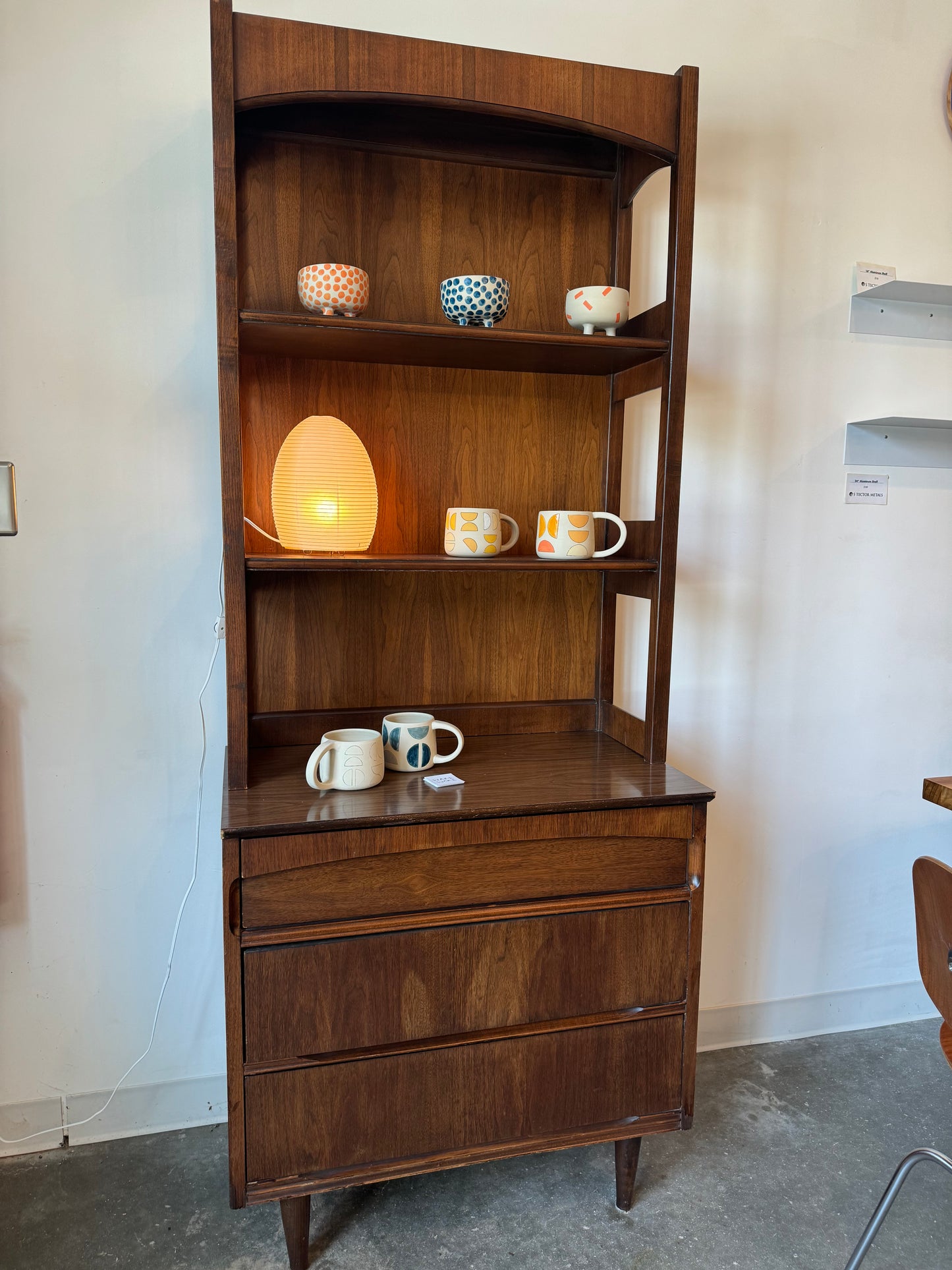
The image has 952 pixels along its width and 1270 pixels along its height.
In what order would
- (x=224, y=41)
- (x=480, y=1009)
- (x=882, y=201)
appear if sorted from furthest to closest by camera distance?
(x=882, y=201) < (x=480, y=1009) < (x=224, y=41)

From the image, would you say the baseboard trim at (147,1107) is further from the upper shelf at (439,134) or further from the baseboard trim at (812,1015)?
the upper shelf at (439,134)

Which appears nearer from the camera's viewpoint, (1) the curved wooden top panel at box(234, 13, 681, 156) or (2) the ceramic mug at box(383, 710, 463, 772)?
(1) the curved wooden top panel at box(234, 13, 681, 156)

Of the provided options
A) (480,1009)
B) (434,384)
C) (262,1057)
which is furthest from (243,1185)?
(434,384)

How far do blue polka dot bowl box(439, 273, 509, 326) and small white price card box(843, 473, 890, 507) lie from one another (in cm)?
105

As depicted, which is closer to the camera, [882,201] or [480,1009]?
[480,1009]

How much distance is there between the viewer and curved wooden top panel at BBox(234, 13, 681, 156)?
138cm

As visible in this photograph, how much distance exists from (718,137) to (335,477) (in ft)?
3.87

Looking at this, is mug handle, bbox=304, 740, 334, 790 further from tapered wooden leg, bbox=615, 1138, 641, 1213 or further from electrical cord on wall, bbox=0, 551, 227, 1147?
tapered wooden leg, bbox=615, 1138, 641, 1213

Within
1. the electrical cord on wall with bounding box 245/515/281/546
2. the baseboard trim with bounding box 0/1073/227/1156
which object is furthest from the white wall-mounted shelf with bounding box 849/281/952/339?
the baseboard trim with bounding box 0/1073/227/1156

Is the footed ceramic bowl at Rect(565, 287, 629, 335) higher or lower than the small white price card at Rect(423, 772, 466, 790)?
higher

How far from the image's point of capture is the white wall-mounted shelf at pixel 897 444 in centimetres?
212

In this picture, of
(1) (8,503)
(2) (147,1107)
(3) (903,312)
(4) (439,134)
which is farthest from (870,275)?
(2) (147,1107)

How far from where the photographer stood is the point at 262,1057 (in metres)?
1.38

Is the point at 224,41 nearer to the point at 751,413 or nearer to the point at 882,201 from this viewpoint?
the point at 751,413
